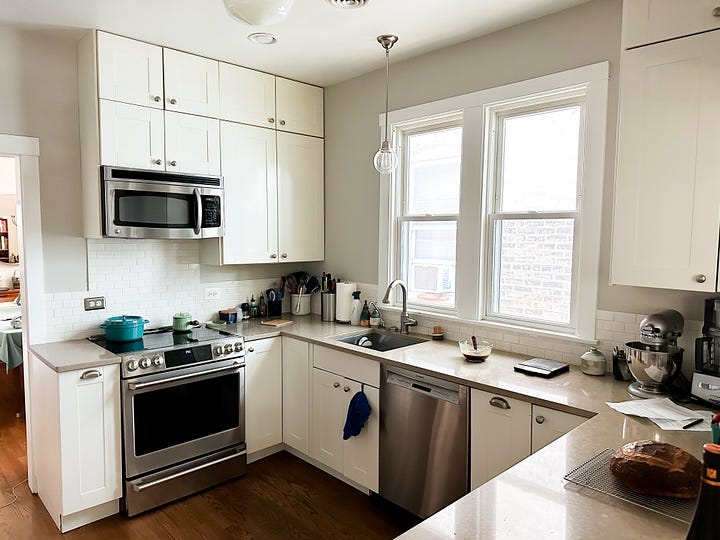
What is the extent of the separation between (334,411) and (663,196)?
215 centimetres

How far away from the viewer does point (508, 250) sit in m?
3.06

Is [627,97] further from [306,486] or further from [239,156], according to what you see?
[306,486]

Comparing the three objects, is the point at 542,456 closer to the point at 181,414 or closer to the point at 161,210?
the point at 181,414

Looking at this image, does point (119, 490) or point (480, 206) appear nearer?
point (119, 490)

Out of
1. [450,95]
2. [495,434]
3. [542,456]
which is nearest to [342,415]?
[495,434]

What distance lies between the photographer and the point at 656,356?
2131 mm

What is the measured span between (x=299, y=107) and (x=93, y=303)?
2.06 meters

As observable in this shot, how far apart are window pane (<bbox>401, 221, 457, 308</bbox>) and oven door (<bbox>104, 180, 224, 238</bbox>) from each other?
4.36 ft

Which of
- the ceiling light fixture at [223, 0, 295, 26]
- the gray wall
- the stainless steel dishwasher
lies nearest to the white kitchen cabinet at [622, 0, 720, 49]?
the gray wall

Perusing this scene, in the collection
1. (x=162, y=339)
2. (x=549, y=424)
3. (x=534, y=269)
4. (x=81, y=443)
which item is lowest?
(x=81, y=443)

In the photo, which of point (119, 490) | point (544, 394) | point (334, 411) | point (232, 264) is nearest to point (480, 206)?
point (544, 394)

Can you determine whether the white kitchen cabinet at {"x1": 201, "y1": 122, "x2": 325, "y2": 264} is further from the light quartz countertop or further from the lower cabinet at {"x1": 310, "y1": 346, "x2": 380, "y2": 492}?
the light quartz countertop

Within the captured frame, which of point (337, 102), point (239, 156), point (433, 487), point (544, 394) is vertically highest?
point (337, 102)

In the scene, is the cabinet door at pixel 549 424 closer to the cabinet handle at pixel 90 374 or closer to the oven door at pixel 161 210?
the cabinet handle at pixel 90 374
